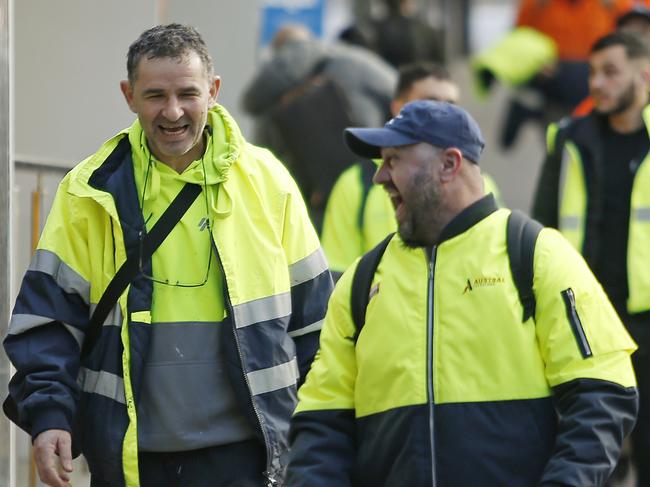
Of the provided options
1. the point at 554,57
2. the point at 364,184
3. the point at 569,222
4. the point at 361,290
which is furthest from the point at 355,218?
the point at 554,57

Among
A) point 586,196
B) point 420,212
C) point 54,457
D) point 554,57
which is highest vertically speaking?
point 554,57

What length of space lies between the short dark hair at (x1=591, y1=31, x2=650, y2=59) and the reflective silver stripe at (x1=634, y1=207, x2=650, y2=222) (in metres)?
0.88

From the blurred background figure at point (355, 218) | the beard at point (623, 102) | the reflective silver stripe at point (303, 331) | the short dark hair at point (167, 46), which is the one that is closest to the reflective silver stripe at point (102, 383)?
the reflective silver stripe at point (303, 331)

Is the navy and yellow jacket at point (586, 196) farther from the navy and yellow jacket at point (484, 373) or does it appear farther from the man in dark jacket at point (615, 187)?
the navy and yellow jacket at point (484, 373)

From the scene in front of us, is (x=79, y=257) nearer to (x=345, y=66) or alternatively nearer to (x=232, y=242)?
(x=232, y=242)

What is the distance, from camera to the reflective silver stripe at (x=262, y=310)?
504cm

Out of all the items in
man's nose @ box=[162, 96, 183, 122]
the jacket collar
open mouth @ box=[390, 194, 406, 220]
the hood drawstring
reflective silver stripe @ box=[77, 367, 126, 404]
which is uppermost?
man's nose @ box=[162, 96, 183, 122]

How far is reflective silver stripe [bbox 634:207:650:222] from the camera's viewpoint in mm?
7805

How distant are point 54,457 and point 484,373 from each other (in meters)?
1.37

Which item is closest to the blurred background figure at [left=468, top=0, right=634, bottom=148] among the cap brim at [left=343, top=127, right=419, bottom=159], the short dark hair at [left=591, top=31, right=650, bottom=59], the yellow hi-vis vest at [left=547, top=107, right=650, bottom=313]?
the short dark hair at [left=591, top=31, right=650, bottom=59]

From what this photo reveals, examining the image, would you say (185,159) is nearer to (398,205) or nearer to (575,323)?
(398,205)

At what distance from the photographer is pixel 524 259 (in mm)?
4488

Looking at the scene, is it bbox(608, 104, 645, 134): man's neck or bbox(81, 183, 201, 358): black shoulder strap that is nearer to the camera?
bbox(81, 183, 201, 358): black shoulder strap

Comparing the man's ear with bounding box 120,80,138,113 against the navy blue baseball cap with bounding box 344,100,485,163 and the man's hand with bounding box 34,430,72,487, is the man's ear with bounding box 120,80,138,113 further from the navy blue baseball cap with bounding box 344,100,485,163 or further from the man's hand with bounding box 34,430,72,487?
the man's hand with bounding box 34,430,72,487
